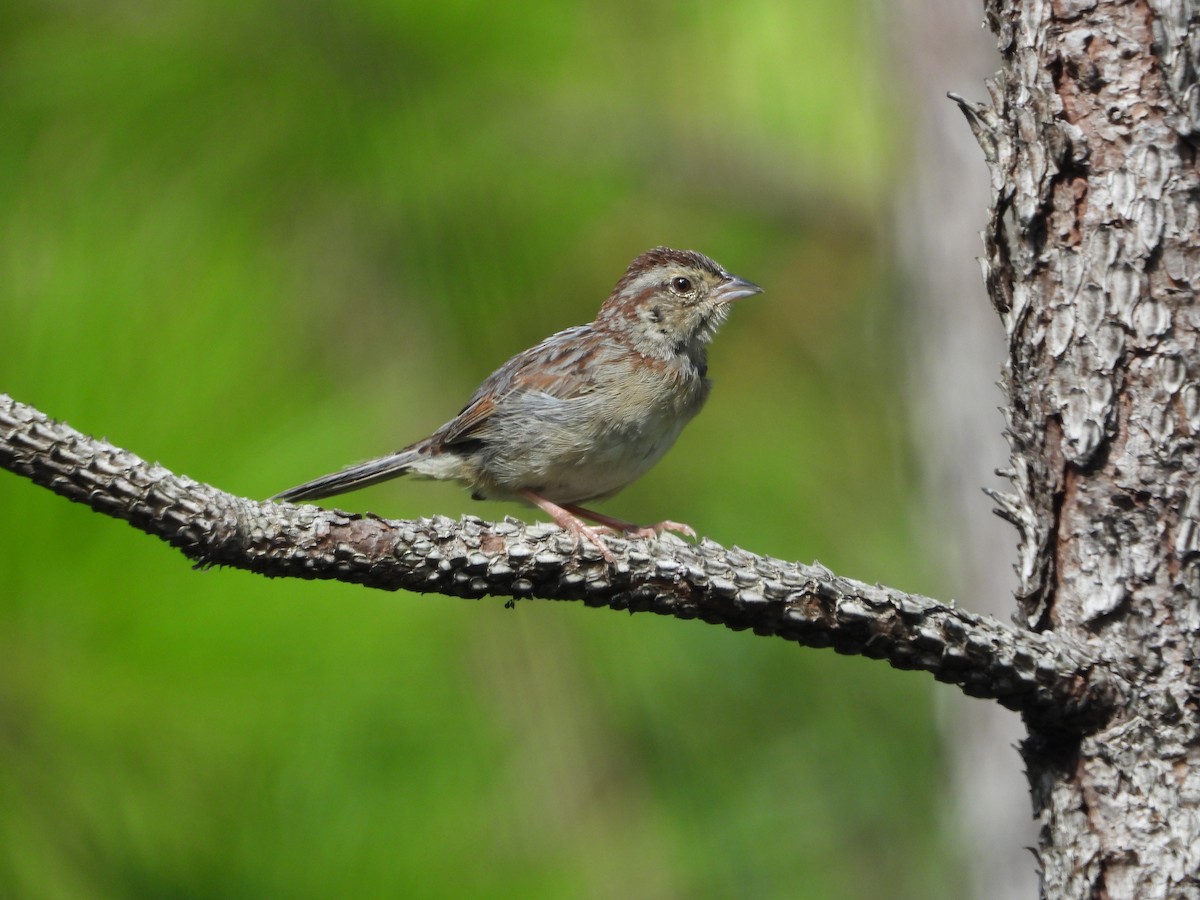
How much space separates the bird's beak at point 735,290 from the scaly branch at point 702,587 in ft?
7.33

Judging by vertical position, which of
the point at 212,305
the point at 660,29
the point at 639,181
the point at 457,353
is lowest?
the point at 212,305

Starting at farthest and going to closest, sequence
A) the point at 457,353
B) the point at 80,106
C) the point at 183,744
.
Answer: the point at 457,353, the point at 80,106, the point at 183,744

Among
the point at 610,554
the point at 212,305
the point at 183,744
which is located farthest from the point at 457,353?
the point at 610,554

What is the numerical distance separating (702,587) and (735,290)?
2.36 meters

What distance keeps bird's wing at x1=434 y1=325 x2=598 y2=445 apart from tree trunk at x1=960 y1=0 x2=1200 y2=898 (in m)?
2.11

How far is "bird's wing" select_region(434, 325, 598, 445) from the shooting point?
4.00 metres

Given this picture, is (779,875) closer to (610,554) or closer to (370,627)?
(370,627)

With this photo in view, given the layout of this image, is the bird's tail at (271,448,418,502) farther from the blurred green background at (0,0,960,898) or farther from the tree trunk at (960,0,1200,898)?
the tree trunk at (960,0,1200,898)

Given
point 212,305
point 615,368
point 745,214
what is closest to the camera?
point 212,305

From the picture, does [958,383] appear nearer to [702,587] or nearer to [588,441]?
[588,441]

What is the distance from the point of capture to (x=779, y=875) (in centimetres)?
449

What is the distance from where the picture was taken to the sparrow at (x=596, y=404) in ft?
12.7

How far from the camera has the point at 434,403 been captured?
385 centimetres

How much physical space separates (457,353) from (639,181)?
3.91 feet
